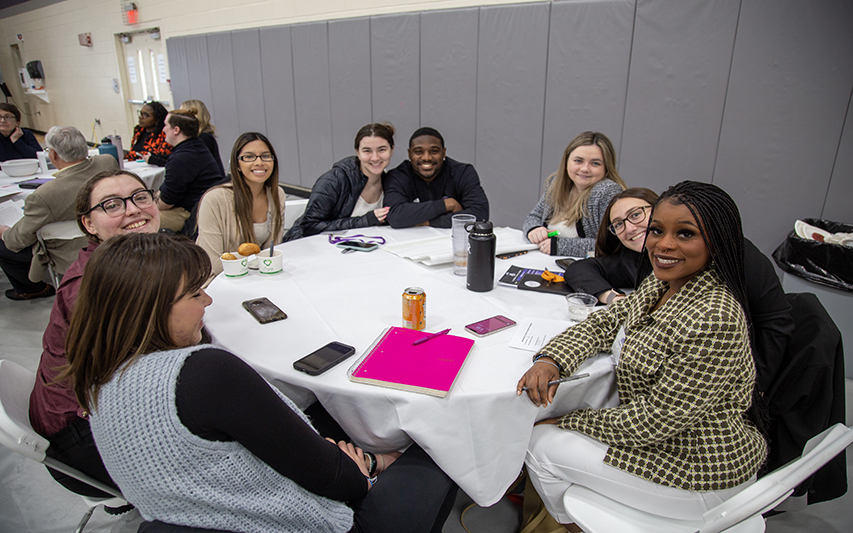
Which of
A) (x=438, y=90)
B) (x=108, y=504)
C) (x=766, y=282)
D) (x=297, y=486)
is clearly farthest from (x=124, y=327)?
(x=438, y=90)

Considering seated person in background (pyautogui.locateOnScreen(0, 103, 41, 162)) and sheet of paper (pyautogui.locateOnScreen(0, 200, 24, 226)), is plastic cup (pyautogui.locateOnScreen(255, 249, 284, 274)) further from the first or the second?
seated person in background (pyautogui.locateOnScreen(0, 103, 41, 162))

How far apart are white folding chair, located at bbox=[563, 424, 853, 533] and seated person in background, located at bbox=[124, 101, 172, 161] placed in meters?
5.28

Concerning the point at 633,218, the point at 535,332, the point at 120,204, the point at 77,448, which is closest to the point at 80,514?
the point at 77,448

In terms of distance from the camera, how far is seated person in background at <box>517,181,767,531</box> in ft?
3.64

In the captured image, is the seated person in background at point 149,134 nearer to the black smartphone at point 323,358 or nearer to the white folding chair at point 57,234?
the white folding chair at point 57,234

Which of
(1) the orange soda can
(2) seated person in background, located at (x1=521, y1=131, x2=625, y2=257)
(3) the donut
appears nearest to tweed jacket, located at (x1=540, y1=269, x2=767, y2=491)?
(1) the orange soda can

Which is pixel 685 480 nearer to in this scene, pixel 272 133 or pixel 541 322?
pixel 541 322

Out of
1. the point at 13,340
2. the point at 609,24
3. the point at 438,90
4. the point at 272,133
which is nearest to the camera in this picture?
the point at 13,340

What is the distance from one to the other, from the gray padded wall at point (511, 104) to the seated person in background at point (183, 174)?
2.39 meters

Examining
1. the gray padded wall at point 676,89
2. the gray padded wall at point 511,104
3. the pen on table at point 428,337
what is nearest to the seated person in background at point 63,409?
the pen on table at point 428,337

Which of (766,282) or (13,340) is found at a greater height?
(766,282)

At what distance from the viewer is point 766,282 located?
4.28 ft

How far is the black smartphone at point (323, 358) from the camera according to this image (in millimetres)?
1268

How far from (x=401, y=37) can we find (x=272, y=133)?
2421 mm
